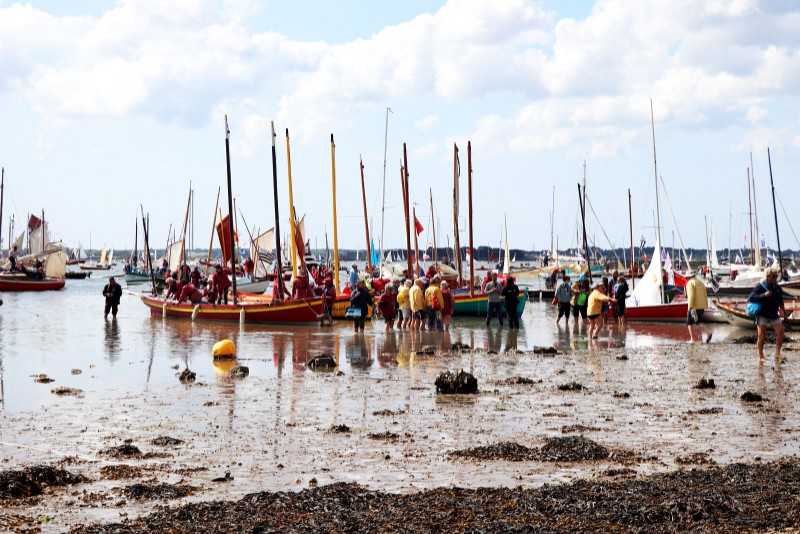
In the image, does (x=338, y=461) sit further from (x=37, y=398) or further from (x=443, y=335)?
(x=443, y=335)

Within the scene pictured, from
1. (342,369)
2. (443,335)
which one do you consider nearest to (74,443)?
(342,369)

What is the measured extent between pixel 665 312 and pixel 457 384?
17.8 metres

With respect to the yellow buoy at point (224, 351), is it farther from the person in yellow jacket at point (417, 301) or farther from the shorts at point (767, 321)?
the shorts at point (767, 321)

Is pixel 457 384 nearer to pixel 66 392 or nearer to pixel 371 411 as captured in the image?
pixel 371 411

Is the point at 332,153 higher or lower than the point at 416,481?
higher

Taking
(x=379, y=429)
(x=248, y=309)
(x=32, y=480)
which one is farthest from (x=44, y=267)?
(x=32, y=480)

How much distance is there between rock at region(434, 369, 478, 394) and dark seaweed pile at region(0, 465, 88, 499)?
240 inches

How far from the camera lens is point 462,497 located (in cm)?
760

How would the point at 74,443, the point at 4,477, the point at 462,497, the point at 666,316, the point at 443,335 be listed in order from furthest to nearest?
the point at 666,316, the point at 443,335, the point at 74,443, the point at 4,477, the point at 462,497

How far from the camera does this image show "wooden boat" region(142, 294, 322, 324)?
3036cm

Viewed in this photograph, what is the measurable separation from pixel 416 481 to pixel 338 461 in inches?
46.8

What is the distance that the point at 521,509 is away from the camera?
23.3 ft

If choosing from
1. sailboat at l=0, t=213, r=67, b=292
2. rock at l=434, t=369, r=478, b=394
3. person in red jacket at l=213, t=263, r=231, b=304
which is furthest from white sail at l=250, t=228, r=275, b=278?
rock at l=434, t=369, r=478, b=394

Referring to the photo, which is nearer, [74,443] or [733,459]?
[733,459]
